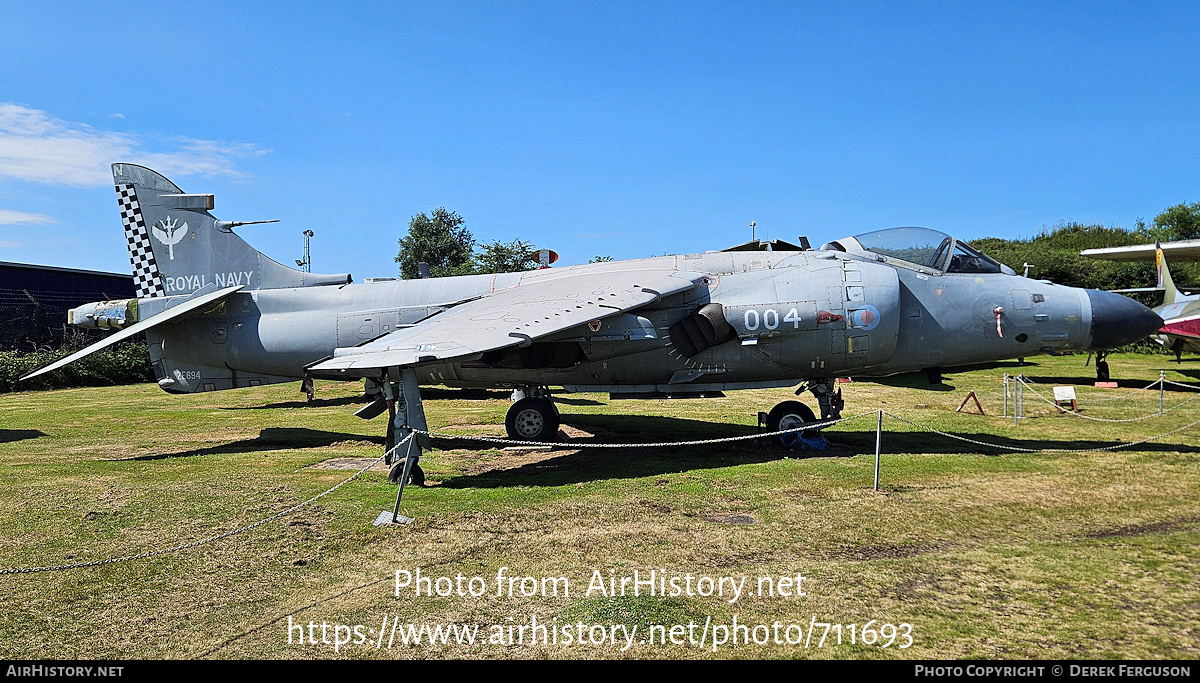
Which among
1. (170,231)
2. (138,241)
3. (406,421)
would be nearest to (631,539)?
(406,421)

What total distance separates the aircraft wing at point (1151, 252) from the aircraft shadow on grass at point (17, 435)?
31.3 metres

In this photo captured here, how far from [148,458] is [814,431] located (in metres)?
10.8

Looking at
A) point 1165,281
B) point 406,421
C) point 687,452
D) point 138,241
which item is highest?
point 1165,281

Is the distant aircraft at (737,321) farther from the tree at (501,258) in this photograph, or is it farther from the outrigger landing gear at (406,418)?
the tree at (501,258)

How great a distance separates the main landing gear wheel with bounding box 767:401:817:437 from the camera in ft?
36.5

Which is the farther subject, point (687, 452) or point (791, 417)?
point (791, 417)

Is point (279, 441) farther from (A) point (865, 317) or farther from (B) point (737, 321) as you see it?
(A) point (865, 317)

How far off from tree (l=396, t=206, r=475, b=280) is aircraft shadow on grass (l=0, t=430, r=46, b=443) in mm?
38667

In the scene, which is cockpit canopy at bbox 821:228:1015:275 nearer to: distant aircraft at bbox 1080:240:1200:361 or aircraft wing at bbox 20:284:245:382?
aircraft wing at bbox 20:284:245:382

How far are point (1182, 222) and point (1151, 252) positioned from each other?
31.6m

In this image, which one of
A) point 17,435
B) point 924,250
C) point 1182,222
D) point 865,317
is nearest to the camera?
point 865,317

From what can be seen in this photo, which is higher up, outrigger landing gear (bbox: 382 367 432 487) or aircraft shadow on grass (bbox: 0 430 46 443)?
outrigger landing gear (bbox: 382 367 432 487)

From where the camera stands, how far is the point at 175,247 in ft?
43.0

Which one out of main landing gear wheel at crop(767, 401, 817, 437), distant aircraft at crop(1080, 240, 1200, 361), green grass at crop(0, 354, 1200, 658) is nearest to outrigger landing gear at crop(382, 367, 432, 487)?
green grass at crop(0, 354, 1200, 658)
